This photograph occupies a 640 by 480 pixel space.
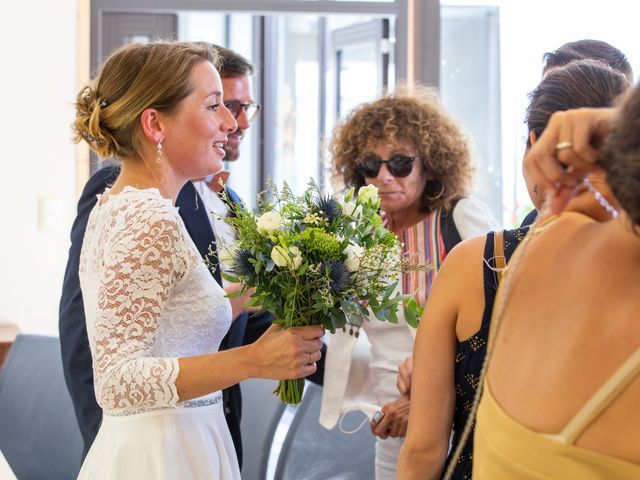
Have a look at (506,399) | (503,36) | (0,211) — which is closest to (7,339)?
(0,211)

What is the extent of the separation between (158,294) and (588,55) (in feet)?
4.77

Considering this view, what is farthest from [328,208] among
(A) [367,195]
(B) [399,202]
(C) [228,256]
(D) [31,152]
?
(D) [31,152]

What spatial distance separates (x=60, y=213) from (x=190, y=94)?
107 inches

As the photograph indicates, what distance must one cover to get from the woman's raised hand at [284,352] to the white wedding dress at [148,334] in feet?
0.58

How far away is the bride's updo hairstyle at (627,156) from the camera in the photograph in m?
0.85

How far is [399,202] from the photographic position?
2.66 m

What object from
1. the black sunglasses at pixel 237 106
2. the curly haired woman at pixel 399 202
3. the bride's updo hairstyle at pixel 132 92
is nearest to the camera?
the bride's updo hairstyle at pixel 132 92

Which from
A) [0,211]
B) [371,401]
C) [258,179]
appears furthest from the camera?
[258,179]

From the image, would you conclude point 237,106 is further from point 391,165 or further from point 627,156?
point 627,156

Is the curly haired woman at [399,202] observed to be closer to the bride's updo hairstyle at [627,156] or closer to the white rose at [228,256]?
the white rose at [228,256]

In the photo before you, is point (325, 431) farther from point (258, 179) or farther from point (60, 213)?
point (258, 179)

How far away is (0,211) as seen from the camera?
4.46 m

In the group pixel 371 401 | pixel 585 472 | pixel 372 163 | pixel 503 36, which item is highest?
pixel 503 36

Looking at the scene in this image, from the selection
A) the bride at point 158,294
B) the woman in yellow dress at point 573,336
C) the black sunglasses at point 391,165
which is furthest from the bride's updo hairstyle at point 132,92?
the woman in yellow dress at point 573,336
